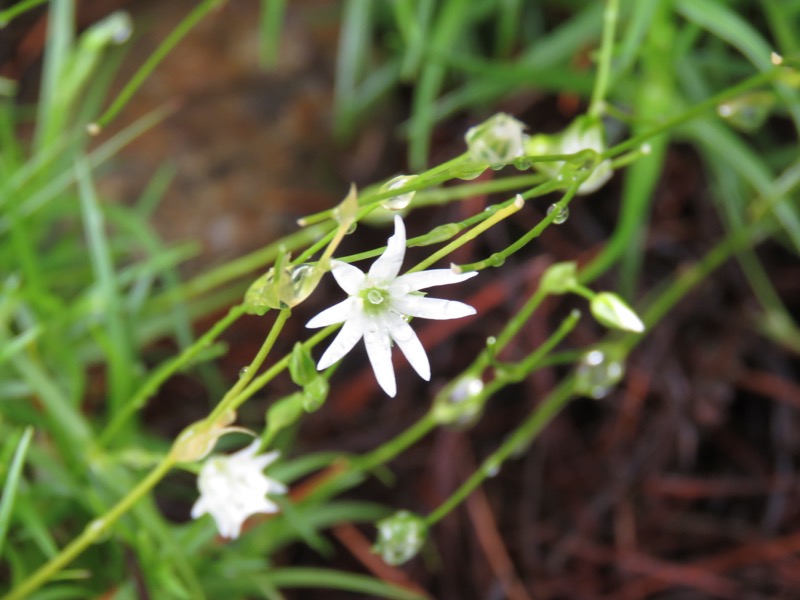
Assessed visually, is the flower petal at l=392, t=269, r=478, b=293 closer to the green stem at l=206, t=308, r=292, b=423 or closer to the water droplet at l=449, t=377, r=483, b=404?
the green stem at l=206, t=308, r=292, b=423

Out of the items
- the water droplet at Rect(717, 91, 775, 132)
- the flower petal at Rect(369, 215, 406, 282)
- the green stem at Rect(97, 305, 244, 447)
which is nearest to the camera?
the flower petal at Rect(369, 215, 406, 282)

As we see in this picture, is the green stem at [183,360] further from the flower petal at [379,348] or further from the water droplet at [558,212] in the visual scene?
the water droplet at [558,212]

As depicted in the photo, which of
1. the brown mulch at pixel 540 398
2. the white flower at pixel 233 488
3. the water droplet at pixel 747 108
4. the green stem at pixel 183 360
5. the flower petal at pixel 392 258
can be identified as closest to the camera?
the flower petal at pixel 392 258

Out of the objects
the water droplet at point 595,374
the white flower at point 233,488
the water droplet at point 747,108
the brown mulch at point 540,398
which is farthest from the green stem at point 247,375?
the brown mulch at point 540,398

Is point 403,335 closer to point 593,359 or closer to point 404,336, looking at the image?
point 404,336

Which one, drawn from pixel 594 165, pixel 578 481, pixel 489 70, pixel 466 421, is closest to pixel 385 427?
pixel 578 481

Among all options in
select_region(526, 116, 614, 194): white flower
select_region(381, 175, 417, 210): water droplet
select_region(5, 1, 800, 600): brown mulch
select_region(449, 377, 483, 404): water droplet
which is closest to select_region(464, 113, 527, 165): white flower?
select_region(526, 116, 614, 194): white flower
